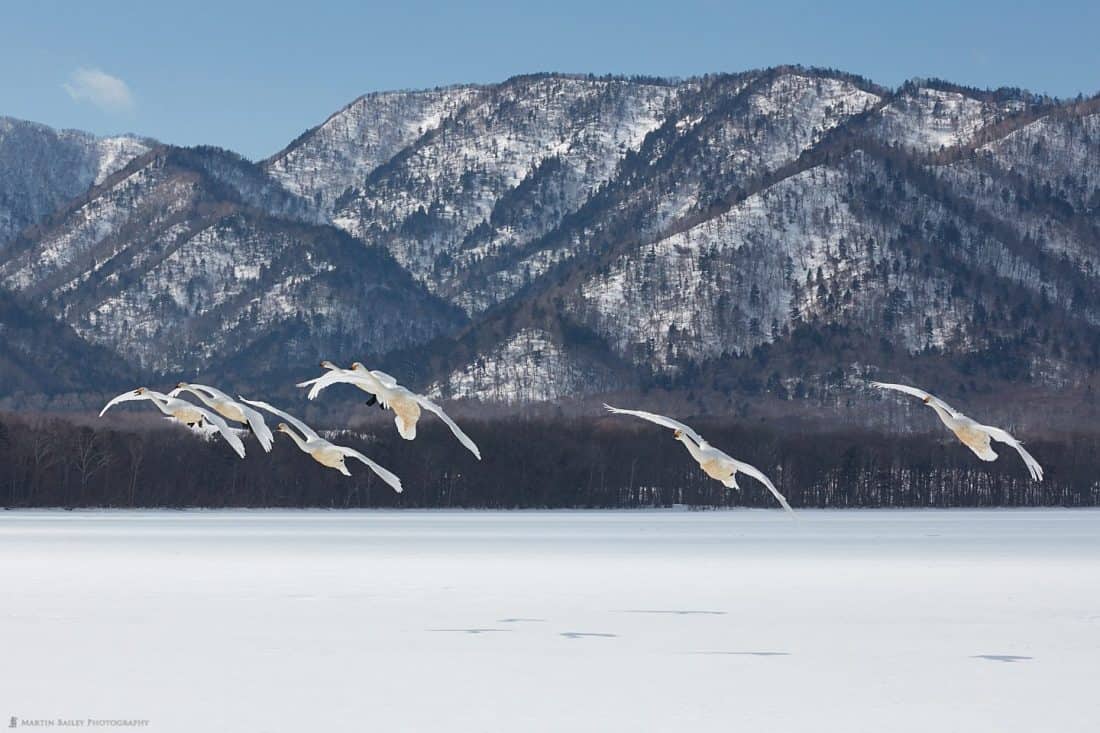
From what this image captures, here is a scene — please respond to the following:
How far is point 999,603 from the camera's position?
142 feet

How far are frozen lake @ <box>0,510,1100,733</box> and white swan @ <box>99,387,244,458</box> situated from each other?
389 centimetres

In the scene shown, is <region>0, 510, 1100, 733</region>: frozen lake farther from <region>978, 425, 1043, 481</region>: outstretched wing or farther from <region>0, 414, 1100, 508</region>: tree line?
<region>0, 414, 1100, 508</region>: tree line

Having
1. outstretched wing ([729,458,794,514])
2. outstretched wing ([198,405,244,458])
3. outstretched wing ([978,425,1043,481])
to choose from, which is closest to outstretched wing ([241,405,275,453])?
outstretched wing ([198,405,244,458])

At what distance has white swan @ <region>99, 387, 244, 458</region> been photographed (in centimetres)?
2278

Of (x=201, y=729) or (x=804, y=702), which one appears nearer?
(x=201, y=729)

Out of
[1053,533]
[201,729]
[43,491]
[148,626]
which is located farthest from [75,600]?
[43,491]

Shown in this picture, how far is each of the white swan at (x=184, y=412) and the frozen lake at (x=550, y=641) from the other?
12.8 ft

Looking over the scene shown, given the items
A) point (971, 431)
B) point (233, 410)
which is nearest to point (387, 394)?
point (233, 410)

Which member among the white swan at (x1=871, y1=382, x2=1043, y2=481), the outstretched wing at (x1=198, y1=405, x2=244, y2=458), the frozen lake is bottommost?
the frozen lake

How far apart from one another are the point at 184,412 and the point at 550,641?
11.4 metres

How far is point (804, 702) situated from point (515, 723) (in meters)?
4.72

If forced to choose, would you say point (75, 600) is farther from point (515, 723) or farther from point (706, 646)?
point (515, 723)

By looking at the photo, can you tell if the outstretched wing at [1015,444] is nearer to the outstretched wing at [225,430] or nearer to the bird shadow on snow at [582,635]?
the outstretched wing at [225,430]

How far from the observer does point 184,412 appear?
25328mm
